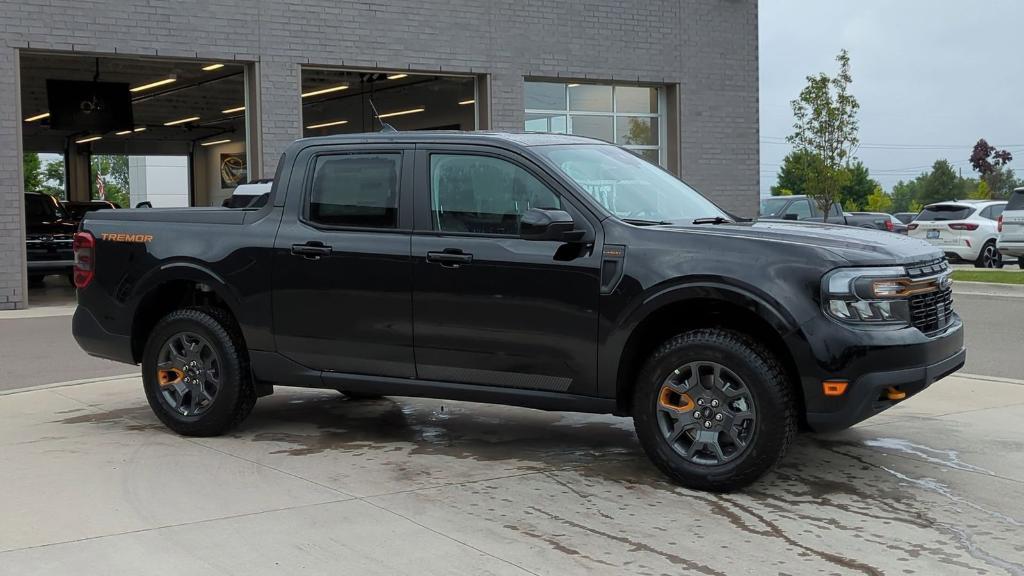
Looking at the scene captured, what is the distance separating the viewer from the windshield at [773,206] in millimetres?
Answer: 29372

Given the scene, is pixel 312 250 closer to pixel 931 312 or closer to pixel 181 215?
pixel 181 215

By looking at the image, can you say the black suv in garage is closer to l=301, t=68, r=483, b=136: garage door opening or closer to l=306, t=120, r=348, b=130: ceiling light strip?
l=301, t=68, r=483, b=136: garage door opening

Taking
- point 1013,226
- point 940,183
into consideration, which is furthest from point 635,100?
point 940,183

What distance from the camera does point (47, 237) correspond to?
69.2 ft

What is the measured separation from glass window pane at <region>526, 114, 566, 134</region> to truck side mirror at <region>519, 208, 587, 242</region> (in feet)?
47.6

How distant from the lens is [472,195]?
6.70 metres

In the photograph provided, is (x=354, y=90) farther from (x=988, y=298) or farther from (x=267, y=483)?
(x=267, y=483)

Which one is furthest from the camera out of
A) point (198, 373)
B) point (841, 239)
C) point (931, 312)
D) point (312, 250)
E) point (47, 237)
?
point (47, 237)

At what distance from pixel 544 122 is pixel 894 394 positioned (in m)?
15.5

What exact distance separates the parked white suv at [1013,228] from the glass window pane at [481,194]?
1933 cm

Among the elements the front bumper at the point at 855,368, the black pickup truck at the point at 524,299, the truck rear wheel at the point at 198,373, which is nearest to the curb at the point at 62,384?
the black pickup truck at the point at 524,299

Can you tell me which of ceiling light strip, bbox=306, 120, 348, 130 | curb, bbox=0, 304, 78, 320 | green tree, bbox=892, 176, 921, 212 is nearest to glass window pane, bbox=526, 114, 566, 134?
curb, bbox=0, 304, 78, 320

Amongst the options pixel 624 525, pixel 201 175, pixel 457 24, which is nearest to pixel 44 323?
pixel 457 24

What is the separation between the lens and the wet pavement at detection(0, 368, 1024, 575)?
4.84 metres
